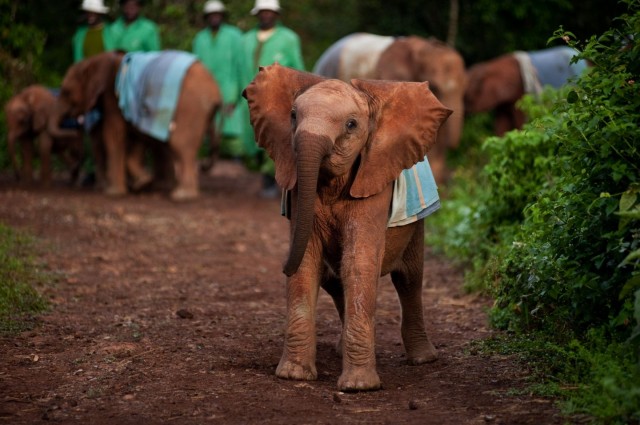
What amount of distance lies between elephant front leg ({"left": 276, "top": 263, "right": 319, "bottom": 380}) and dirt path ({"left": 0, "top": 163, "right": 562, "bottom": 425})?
105 mm

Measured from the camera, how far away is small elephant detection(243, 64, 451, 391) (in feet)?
18.1

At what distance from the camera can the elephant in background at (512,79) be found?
15.8 metres

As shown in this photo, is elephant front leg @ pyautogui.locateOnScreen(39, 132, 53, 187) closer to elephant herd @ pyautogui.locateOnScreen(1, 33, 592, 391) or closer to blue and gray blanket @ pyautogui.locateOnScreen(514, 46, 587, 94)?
blue and gray blanket @ pyautogui.locateOnScreen(514, 46, 587, 94)

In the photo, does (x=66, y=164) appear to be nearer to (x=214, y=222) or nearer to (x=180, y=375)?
(x=214, y=222)

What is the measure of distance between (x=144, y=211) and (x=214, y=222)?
935 mm

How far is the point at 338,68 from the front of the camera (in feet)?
48.1

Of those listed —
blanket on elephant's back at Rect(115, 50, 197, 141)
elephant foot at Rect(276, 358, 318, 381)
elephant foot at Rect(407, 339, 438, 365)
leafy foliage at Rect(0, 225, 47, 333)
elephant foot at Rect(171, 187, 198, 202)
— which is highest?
blanket on elephant's back at Rect(115, 50, 197, 141)

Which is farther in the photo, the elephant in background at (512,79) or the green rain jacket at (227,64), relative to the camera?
the green rain jacket at (227,64)

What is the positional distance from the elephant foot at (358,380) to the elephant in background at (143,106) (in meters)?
8.36

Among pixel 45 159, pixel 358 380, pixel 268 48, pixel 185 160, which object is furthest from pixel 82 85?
pixel 358 380

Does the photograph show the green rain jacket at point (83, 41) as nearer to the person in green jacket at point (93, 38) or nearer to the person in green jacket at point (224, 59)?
the person in green jacket at point (93, 38)

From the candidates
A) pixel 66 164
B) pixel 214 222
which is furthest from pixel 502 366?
pixel 66 164

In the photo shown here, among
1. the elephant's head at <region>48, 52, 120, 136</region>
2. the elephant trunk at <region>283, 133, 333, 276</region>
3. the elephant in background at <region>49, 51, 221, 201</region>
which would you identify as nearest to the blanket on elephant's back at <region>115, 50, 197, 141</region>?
the elephant in background at <region>49, 51, 221, 201</region>

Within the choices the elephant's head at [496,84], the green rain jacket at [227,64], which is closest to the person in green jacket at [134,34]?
the green rain jacket at [227,64]
